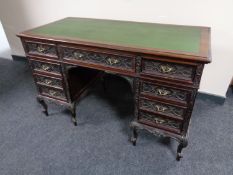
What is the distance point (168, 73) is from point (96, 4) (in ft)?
3.55

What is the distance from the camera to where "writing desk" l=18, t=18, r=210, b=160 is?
99cm

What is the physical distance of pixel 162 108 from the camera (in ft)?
3.83

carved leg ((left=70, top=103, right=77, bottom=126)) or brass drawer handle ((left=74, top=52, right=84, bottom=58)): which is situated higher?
brass drawer handle ((left=74, top=52, right=84, bottom=58))

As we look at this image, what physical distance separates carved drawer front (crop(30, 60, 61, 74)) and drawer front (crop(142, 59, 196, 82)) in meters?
0.64

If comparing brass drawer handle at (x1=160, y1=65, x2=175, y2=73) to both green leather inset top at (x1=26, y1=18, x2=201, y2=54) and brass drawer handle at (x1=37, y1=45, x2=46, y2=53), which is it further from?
brass drawer handle at (x1=37, y1=45, x2=46, y2=53)

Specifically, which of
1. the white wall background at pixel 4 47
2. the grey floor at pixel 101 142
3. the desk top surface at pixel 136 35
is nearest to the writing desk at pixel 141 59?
the desk top surface at pixel 136 35

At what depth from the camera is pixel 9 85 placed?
7.18 ft

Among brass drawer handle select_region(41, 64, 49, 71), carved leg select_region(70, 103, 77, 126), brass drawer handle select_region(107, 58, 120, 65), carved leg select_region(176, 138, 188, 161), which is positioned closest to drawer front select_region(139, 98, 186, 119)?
carved leg select_region(176, 138, 188, 161)

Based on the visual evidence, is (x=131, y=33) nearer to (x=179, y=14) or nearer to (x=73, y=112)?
(x=179, y=14)

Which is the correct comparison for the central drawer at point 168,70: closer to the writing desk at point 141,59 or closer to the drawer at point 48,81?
the writing desk at point 141,59

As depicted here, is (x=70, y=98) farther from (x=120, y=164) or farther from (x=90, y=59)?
(x=120, y=164)

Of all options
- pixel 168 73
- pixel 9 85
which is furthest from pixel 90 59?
pixel 9 85

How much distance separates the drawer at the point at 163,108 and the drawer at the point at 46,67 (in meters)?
0.63

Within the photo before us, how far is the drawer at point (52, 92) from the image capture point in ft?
4.91
